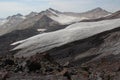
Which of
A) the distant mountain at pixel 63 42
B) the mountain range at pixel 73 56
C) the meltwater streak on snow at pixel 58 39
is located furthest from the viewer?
the meltwater streak on snow at pixel 58 39

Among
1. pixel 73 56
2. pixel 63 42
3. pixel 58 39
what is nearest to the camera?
pixel 73 56

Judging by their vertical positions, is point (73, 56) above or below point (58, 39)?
below

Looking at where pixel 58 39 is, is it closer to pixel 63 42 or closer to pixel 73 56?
pixel 63 42

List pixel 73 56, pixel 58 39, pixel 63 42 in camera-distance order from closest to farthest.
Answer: pixel 73 56, pixel 63 42, pixel 58 39

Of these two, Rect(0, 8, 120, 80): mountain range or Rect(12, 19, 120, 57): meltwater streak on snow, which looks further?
Rect(12, 19, 120, 57): meltwater streak on snow

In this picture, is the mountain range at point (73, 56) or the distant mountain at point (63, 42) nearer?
the mountain range at point (73, 56)

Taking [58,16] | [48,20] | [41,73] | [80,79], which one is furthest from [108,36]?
[58,16]

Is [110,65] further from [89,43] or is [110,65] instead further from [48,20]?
[48,20]

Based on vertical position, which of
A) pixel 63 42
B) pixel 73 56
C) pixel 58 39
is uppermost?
pixel 58 39

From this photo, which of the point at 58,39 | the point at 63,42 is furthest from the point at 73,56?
the point at 58,39

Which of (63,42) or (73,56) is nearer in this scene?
(73,56)

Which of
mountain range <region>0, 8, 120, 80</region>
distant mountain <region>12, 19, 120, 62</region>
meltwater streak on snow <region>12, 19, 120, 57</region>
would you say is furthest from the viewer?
meltwater streak on snow <region>12, 19, 120, 57</region>
